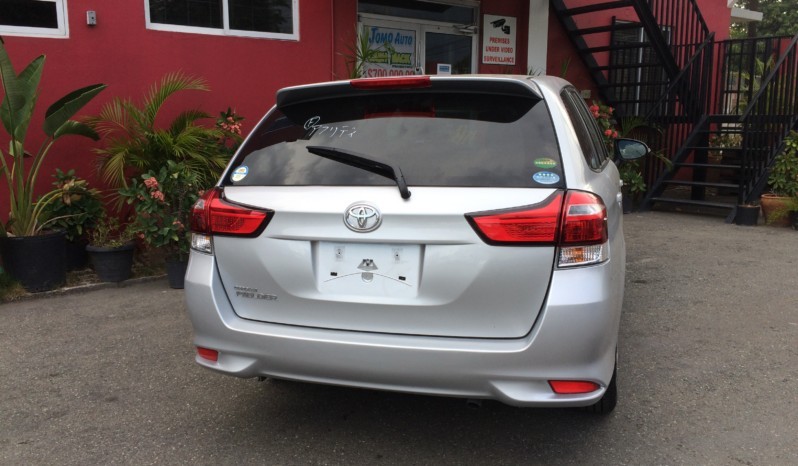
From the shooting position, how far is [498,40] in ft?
32.0

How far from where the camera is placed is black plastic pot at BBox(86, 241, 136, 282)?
5.87 meters

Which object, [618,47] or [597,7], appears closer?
[597,7]

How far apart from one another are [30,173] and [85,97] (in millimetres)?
911

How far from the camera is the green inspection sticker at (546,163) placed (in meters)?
2.54

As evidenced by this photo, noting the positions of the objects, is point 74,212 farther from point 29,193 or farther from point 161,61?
point 161,61

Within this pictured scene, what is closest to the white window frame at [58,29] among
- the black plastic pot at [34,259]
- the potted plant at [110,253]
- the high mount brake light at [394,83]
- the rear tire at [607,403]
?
the potted plant at [110,253]

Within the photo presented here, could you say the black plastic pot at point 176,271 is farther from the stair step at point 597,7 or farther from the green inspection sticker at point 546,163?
the stair step at point 597,7

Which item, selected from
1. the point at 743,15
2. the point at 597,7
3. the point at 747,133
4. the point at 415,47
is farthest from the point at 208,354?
the point at 743,15

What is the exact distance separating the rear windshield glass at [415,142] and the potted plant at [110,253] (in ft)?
11.3

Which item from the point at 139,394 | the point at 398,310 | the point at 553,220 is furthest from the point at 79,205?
the point at 553,220

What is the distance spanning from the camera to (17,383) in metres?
3.78

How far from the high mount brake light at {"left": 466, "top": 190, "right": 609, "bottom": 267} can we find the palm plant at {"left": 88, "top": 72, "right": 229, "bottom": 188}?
4.17 meters

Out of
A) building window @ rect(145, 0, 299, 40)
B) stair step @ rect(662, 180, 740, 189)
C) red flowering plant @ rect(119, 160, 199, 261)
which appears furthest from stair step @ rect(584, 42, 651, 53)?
red flowering plant @ rect(119, 160, 199, 261)

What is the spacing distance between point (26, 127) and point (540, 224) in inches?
191
